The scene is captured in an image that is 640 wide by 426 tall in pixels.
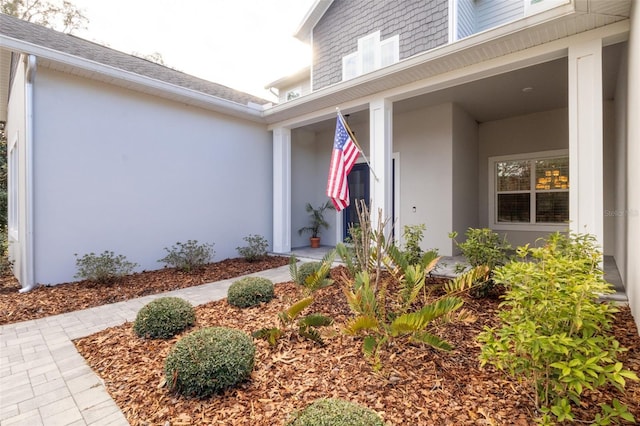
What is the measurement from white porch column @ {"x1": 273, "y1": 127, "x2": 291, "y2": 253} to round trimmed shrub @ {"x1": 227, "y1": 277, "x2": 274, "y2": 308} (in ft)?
11.9

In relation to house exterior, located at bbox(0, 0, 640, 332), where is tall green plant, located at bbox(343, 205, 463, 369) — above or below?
below

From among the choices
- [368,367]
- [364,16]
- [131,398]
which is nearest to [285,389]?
[368,367]

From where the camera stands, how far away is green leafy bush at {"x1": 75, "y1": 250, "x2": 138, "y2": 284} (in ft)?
16.1

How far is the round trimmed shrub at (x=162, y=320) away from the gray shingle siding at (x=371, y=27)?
6.95 metres

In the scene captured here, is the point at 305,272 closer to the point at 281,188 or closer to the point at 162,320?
the point at 162,320

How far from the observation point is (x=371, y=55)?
7.80m

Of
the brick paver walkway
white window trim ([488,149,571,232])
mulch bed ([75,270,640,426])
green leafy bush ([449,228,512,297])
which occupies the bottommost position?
the brick paver walkway

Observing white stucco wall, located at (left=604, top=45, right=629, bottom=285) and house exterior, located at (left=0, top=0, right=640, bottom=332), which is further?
white stucco wall, located at (left=604, top=45, right=629, bottom=285)

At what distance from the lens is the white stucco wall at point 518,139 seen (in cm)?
706

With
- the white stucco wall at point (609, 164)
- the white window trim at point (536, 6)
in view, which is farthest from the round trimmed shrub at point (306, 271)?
the white window trim at point (536, 6)

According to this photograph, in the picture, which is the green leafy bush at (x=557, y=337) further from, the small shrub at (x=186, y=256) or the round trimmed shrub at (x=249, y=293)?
the small shrub at (x=186, y=256)

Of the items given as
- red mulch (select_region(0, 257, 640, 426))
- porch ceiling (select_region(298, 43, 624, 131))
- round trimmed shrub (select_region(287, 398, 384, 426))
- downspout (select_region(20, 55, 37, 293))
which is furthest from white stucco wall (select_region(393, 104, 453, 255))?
downspout (select_region(20, 55, 37, 293))

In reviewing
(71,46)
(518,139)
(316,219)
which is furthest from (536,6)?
(71,46)

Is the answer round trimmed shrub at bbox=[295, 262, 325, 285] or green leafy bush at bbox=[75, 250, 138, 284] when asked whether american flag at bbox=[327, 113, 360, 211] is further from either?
green leafy bush at bbox=[75, 250, 138, 284]
